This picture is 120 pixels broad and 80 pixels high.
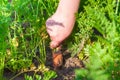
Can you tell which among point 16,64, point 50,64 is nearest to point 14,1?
point 16,64

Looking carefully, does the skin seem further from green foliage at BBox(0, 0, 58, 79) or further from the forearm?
green foliage at BBox(0, 0, 58, 79)

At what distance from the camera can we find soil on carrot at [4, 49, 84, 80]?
2.12 metres

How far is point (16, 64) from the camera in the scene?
6.85ft

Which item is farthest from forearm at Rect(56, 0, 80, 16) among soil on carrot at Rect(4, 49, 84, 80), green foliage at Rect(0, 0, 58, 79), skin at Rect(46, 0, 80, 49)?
soil on carrot at Rect(4, 49, 84, 80)

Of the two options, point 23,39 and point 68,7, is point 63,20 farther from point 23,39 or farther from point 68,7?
point 23,39

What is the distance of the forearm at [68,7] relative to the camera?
6.78 ft

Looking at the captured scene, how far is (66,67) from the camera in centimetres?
222

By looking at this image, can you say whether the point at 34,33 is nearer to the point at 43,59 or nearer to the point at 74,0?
the point at 43,59

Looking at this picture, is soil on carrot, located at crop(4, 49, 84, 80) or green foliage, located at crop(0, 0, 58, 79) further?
soil on carrot, located at crop(4, 49, 84, 80)

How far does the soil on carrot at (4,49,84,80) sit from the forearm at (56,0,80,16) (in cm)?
36

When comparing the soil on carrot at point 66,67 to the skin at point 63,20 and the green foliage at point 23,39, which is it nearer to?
the green foliage at point 23,39

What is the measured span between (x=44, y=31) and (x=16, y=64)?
315mm

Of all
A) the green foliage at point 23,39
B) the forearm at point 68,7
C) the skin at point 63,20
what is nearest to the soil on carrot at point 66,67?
the green foliage at point 23,39

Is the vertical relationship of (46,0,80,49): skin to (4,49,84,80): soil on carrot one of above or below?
above
